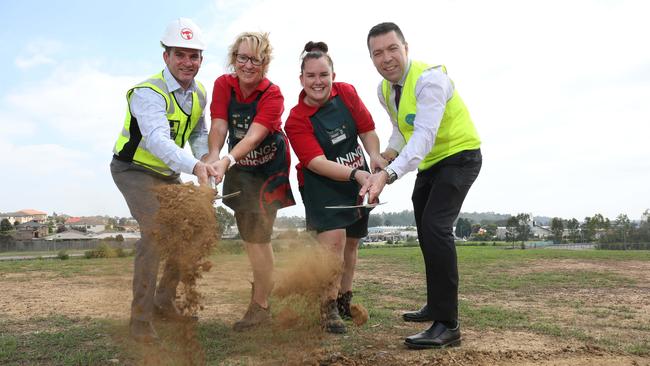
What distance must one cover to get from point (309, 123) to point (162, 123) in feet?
3.84

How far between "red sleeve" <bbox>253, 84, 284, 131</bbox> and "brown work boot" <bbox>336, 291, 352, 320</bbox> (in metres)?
1.60

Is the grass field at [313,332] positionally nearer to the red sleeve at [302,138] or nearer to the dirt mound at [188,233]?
the dirt mound at [188,233]

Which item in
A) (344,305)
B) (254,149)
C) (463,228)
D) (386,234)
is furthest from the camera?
(463,228)

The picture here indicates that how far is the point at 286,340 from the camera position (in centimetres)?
382

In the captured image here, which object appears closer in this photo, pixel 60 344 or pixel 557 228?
pixel 60 344

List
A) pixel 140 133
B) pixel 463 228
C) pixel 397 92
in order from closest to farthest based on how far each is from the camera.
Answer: pixel 140 133 < pixel 397 92 < pixel 463 228

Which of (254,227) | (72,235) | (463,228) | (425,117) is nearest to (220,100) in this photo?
(254,227)

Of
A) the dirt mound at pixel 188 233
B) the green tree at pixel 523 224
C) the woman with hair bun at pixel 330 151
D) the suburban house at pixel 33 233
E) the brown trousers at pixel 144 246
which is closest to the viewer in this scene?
the dirt mound at pixel 188 233

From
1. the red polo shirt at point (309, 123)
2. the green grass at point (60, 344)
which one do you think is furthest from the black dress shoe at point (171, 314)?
the red polo shirt at point (309, 123)

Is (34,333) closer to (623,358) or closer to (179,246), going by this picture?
(179,246)

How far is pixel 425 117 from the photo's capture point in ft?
12.6

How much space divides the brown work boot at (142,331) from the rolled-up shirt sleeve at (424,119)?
198 centimetres

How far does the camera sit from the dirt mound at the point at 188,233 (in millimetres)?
3109

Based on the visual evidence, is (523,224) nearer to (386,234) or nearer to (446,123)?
(386,234)
